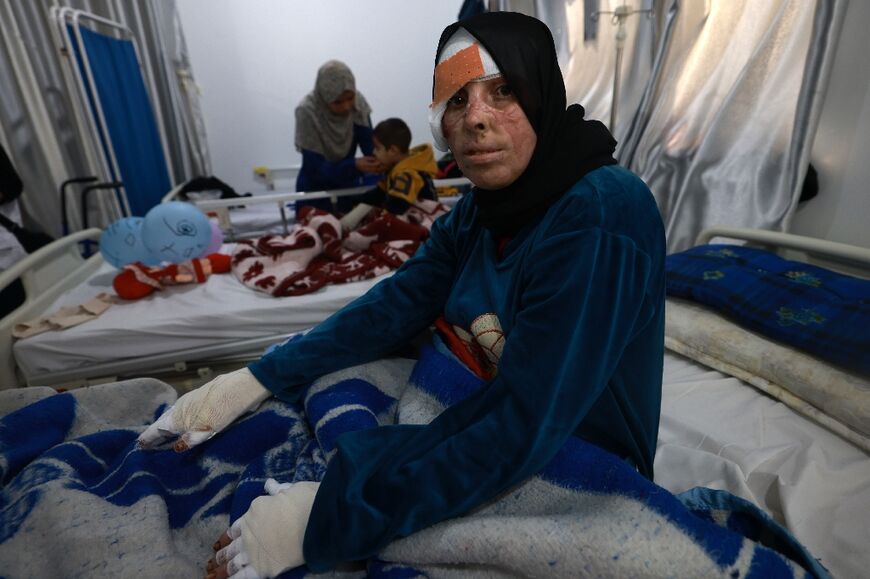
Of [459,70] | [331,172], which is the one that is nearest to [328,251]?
[331,172]

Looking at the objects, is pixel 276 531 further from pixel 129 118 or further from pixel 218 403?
pixel 129 118

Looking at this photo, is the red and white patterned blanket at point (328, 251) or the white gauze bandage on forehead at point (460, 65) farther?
the red and white patterned blanket at point (328, 251)

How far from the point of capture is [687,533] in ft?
1.83

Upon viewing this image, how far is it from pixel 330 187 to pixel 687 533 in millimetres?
2961

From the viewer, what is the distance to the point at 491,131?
70 centimetres

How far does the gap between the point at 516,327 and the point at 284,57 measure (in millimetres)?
4574

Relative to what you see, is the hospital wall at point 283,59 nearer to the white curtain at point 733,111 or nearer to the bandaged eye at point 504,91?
the white curtain at point 733,111

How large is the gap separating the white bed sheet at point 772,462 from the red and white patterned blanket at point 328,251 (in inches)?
54.2

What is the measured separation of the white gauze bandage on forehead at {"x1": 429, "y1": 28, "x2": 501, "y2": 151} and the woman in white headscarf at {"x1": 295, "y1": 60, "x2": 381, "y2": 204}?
231 cm

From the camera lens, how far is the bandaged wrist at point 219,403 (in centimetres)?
92

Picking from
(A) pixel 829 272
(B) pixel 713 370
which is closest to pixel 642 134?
(A) pixel 829 272

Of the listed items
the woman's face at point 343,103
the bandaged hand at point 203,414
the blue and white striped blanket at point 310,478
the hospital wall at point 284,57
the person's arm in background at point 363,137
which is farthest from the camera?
the hospital wall at point 284,57

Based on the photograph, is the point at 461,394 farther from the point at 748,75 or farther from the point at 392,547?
the point at 748,75

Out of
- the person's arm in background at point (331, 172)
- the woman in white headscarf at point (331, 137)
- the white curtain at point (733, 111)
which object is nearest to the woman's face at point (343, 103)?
the woman in white headscarf at point (331, 137)
